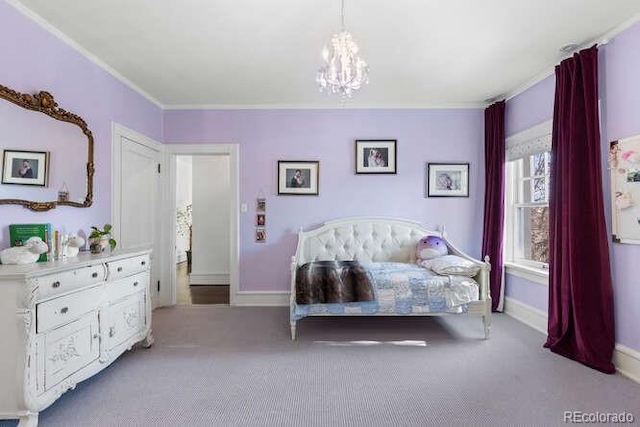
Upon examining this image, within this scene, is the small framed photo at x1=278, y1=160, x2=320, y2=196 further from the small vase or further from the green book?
the green book

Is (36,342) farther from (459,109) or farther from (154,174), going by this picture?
(459,109)

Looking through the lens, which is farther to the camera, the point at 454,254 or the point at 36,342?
the point at 454,254

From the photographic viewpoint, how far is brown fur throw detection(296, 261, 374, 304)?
296 cm

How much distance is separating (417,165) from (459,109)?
870mm

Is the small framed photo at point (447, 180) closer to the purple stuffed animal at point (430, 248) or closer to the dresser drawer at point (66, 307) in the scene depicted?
the purple stuffed animal at point (430, 248)

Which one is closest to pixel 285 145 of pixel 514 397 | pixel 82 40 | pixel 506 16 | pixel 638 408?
pixel 82 40

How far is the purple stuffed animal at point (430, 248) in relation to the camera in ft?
11.9

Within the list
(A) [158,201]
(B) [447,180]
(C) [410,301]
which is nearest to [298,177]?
(A) [158,201]

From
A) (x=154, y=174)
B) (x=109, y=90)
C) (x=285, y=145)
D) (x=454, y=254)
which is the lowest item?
(x=454, y=254)

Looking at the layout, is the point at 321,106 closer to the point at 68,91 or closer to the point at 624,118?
the point at 68,91

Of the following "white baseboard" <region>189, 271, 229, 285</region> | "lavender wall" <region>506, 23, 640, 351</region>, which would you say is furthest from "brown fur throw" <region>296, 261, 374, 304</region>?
"white baseboard" <region>189, 271, 229, 285</region>

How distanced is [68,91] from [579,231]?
4.20m

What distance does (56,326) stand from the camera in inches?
73.3

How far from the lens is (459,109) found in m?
4.15
